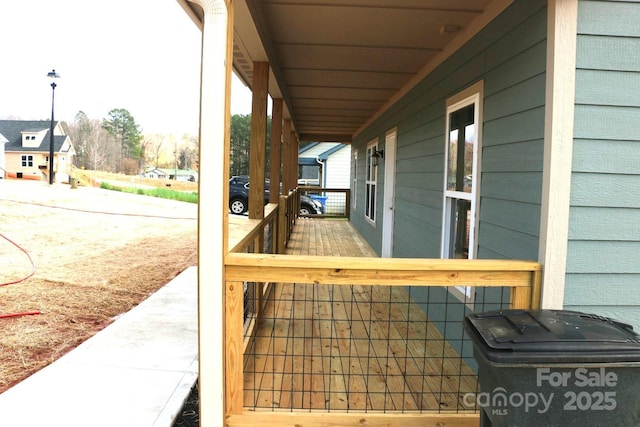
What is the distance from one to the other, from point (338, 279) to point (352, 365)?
1191mm

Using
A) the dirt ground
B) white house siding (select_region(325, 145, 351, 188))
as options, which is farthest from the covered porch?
white house siding (select_region(325, 145, 351, 188))

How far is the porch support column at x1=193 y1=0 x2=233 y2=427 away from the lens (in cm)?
193

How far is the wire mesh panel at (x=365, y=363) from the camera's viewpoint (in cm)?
249

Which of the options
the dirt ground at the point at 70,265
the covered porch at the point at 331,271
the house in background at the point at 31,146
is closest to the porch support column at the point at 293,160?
the dirt ground at the point at 70,265

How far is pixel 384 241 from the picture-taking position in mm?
6344

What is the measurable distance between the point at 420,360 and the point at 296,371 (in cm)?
92

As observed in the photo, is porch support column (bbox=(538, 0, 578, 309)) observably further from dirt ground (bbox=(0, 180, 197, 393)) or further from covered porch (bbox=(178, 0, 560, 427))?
dirt ground (bbox=(0, 180, 197, 393))

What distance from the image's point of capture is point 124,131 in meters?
34.2

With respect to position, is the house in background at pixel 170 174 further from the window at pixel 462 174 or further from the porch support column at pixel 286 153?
the window at pixel 462 174

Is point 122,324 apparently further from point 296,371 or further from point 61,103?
point 61,103

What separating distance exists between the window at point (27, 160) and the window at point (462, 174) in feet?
110

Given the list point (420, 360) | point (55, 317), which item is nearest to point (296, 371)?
point (420, 360)

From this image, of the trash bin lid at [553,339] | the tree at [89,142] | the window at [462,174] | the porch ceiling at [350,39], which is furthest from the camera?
the tree at [89,142]

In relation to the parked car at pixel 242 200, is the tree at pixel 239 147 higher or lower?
higher
